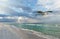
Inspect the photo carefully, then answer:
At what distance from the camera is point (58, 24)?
71.1 inches

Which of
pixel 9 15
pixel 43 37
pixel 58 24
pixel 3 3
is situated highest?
pixel 3 3

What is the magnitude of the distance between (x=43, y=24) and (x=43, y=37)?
0.53 feet

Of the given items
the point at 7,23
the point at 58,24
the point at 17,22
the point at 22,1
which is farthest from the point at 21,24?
the point at 58,24

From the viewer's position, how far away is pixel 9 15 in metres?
1.78

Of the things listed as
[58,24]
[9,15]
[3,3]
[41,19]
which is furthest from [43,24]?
[3,3]

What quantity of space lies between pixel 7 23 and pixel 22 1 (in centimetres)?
32

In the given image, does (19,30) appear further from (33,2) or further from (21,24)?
(33,2)

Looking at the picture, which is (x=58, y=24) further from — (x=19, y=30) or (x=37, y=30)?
(x=19, y=30)

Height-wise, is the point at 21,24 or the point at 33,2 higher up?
the point at 33,2

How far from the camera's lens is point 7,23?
1.78m

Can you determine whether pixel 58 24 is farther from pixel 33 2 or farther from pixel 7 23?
pixel 7 23

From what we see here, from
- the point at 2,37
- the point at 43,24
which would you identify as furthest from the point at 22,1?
the point at 2,37

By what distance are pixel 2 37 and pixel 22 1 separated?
494 millimetres

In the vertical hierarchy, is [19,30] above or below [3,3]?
below
